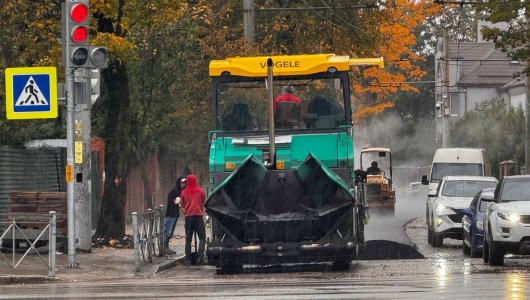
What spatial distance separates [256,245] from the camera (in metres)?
20.1

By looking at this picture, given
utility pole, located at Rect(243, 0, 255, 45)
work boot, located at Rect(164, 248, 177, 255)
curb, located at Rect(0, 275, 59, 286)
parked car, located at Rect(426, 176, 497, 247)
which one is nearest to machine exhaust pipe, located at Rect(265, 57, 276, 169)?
curb, located at Rect(0, 275, 59, 286)

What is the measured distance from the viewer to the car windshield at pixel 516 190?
22.0 meters

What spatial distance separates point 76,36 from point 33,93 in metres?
1.18

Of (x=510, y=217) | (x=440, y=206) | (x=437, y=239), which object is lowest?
(x=437, y=239)

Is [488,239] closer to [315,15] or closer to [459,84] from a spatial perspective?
[315,15]

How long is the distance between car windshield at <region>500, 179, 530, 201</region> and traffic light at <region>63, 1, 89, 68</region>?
24.8ft

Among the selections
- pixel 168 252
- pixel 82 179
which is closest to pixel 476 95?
pixel 168 252

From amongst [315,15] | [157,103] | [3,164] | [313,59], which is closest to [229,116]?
[313,59]

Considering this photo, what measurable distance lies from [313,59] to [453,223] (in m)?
9.00

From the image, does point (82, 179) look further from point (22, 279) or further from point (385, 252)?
point (385, 252)

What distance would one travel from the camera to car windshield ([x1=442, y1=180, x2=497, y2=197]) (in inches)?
1206

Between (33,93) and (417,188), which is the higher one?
(33,93)

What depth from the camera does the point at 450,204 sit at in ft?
97.9

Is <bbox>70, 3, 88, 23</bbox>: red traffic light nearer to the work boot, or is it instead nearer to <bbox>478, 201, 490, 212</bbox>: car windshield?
the work boot
